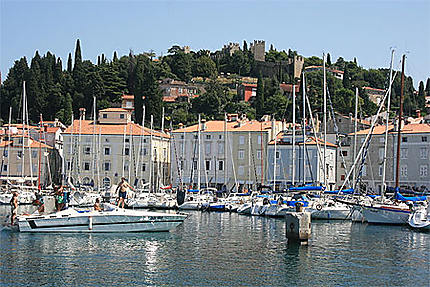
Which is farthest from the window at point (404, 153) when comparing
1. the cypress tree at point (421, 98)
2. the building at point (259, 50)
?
the building at point (259, 50)

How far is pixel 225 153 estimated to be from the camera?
227ft

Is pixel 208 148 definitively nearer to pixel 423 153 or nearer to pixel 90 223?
pixel 423 153

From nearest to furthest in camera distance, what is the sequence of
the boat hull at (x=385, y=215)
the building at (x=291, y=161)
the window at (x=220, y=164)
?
1. the boat hull at (x=385, y=215)
2. the building at (x=291, y=161)
3. the window at (x=220, y=164)

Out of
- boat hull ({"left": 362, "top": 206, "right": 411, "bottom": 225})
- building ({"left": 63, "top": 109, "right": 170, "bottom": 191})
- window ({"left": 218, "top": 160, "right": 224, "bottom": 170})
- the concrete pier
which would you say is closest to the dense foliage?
building ({"left": 63, "top": 109, "right": 170, "bottom": 191})

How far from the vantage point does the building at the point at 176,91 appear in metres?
125

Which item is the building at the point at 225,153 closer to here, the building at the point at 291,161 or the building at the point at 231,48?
the building at the point at 291,161

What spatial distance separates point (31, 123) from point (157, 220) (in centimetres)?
7079

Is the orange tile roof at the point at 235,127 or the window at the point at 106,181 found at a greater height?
the orange tile roof at the point at 235,127

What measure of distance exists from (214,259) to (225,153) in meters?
43.9

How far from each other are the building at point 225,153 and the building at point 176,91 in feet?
165

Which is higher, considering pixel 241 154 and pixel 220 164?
pixel 241 154

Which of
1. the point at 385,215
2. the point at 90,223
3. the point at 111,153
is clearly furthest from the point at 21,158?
the point at 385,215

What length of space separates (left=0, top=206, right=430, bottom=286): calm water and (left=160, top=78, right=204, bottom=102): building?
90908 millimetres

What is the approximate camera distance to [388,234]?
34625 millimetres
